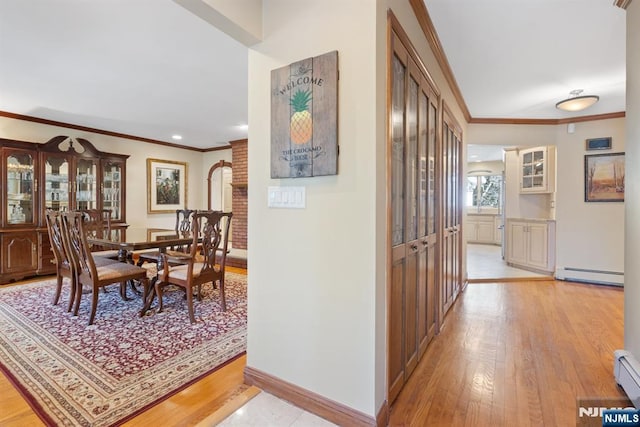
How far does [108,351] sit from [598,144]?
6.39m

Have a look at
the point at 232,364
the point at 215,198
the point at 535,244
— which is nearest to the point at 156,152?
the point at 215,198

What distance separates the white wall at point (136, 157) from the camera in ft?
A: 15.1

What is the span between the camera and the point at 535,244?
525 cm

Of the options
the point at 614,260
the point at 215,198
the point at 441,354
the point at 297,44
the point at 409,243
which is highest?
the point at 297,44

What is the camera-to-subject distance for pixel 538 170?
5.41 meters

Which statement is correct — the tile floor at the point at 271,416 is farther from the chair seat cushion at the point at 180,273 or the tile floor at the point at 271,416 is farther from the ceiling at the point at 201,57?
the ceiling at the point at 201,57

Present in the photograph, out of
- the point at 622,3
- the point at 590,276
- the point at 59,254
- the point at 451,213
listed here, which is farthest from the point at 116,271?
the point at 590,276

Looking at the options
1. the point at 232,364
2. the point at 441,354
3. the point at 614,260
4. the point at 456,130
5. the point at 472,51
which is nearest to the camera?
the point at 232,364

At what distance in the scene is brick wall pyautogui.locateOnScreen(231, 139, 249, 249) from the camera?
6047mm

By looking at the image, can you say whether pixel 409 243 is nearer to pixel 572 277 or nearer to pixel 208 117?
pixel 208 117

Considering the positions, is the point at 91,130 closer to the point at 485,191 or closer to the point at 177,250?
the point at 177,250

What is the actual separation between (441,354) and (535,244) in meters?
4.03

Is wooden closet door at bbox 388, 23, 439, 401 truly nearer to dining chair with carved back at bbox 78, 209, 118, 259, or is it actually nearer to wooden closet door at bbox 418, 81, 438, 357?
wooden closet door at bbox 418, 81, 438, 357

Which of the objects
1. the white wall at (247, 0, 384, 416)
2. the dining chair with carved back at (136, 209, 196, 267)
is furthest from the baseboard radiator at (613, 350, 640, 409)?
the dining chair with carved back at (136, 209, 196, 267)
